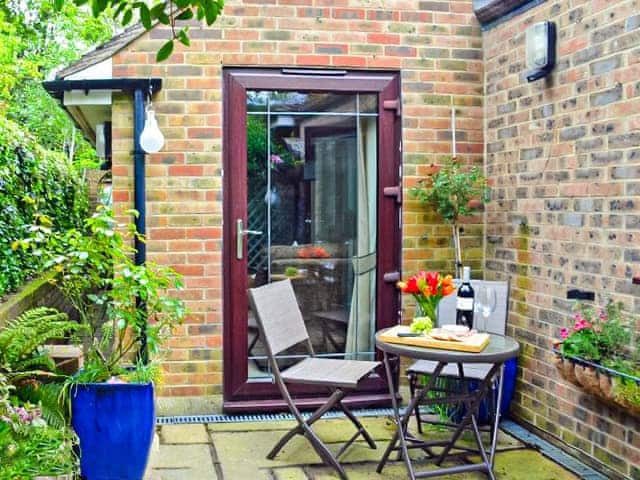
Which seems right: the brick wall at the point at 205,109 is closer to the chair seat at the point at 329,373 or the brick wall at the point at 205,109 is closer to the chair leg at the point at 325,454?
the chair seat at the point at 329,373

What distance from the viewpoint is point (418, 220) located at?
17.5 feet

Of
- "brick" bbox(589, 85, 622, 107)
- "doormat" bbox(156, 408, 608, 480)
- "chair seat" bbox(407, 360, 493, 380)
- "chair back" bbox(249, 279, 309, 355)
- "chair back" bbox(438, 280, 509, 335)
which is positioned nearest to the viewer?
"brick" bbox(589, 85, 622, 107)

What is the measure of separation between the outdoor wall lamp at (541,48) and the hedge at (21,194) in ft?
9.77

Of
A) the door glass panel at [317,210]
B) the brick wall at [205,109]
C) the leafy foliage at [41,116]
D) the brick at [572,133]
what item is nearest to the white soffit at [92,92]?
the brick wall at [205,109]

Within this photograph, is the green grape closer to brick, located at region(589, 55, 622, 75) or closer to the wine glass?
the wine glass

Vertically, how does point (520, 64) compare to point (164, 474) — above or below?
above

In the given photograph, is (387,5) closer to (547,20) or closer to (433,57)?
(433,57)

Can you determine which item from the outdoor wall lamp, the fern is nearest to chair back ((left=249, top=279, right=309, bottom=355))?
the fern

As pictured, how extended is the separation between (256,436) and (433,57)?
9.07 feet

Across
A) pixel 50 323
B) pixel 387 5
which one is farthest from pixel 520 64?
pixel 50 323

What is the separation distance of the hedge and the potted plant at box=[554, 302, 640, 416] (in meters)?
2.96

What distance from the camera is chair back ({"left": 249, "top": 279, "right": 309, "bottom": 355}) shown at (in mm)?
4254

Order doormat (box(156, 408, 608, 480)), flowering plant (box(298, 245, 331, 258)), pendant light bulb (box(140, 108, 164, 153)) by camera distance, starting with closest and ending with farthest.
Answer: doormat (box(156, 408, 608, 480))
pendant light bulb (box(140, 108, 164, 153))
flowering plant (box(298, 245, 331, 258))

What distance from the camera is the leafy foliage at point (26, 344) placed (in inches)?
143
